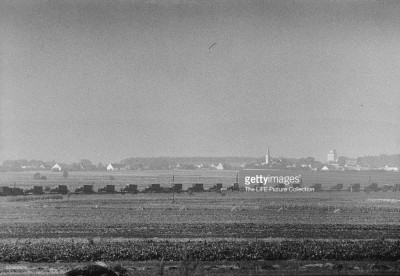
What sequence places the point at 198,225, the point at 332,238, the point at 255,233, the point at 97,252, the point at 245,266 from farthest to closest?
the point at 198,225 → the point at 255,233 → the point at 332,238 → the point at 97,252 → the point at 245,266

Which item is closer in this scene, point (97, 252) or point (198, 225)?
point (97, 252)

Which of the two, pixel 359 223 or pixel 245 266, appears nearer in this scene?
pixel 245 266

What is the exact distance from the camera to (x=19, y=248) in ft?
107

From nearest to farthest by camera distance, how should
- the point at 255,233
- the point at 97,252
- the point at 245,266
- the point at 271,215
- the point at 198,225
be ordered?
1. the point at 245,266
2. the point at 97,252
3. the point at 255,233
4. the point at 198,225
5. the point at 271,215

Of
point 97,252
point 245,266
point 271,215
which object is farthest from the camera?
point 271,215

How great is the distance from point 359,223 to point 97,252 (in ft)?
82.9

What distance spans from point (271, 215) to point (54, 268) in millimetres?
33018

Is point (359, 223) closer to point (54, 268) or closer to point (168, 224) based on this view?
point (168, 224)

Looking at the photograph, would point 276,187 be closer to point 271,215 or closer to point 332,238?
point 271,215

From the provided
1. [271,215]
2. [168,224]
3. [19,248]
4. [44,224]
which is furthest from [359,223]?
[19,248]

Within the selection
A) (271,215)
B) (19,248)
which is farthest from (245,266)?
(271,215)

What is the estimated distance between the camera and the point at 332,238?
38.3 metres

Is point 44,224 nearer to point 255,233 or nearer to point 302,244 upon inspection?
point 255,233

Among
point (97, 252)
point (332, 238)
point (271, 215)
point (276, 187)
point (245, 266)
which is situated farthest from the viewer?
point (276, 187)
